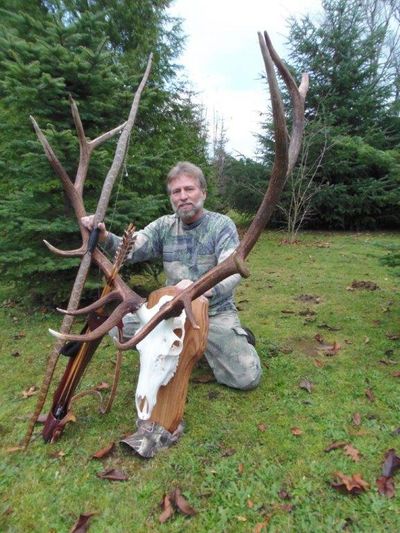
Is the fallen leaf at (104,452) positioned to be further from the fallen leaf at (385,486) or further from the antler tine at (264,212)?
the fallen leaf at (385,486)

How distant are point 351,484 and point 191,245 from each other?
6.97 feet

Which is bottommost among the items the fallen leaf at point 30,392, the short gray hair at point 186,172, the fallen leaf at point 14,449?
the fallen leaf at point 30,392

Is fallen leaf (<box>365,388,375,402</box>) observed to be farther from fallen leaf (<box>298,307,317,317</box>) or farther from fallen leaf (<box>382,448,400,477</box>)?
fallen leaf (<box>298,307,317,317</box>)

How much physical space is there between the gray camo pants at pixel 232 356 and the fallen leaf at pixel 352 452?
91cm

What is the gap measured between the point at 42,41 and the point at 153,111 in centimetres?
218

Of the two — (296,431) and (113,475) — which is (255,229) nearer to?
(296,431)

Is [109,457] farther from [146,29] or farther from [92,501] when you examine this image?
[146,29]

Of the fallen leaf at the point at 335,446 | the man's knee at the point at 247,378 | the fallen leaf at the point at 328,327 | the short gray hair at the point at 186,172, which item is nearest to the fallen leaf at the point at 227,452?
the fallen leaf at the point at 335,446

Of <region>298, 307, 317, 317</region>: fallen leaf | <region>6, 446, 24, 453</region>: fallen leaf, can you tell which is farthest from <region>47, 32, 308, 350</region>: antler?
<region>298, 307, 317, 317</region>: fallen leaf

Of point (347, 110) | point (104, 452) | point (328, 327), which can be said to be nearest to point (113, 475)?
point (104, 452)

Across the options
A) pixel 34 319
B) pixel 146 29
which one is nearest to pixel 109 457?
pixel 34 319

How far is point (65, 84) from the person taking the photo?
4.66 m

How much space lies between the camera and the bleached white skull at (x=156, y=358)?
236 cm

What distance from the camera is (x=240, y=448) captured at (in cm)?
262
